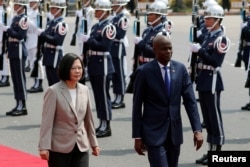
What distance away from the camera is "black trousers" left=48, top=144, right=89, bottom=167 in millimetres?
7641

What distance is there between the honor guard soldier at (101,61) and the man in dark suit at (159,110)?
165 inches

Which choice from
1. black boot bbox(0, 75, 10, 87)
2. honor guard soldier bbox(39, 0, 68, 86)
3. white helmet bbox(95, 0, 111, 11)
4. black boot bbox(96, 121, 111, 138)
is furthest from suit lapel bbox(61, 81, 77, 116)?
black boot bbox(0, 75, 10, 87)

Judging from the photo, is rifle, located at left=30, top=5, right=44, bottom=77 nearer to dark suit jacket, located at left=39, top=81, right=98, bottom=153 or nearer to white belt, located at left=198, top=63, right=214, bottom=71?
white belt, located at left=198, top=63, right=214, bottom=71

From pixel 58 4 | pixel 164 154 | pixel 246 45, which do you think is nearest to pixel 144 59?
pixel 58 4

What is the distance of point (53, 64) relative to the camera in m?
13.2

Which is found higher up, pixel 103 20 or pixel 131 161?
pixel 103 20

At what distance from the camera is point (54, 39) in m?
13.1

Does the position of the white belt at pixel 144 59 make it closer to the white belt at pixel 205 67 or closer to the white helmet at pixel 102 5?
the white helmet at pixel 102 5

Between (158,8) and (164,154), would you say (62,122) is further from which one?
(158,8)

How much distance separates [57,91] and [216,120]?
10.8 feet

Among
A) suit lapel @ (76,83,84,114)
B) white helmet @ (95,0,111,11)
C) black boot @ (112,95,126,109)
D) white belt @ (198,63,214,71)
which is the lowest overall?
black boot @ (112,95,126,109)

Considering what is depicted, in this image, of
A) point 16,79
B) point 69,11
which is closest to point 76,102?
point 16,79

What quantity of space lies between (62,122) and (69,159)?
0.32 m

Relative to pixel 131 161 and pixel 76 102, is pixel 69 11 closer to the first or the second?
pixel 131 161
